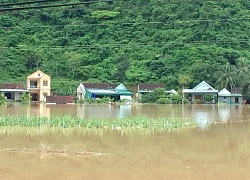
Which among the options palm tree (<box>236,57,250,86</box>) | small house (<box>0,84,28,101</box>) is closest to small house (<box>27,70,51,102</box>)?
small house (<box>0,84,28,101</box>)

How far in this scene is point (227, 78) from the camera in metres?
50.4

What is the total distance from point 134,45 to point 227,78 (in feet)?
64.4

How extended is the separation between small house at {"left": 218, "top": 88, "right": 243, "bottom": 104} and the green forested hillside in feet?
4.40

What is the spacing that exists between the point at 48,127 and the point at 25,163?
7.36 metres

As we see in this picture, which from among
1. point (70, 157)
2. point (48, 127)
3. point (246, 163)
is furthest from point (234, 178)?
point (48, 127)

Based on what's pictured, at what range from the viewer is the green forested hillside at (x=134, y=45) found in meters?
54.9

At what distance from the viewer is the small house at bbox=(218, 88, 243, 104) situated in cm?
4841

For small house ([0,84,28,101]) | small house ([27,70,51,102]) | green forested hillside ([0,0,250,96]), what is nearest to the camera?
small house ([0,84,28,101])

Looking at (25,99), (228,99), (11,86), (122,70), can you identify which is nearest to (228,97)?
(228,99)

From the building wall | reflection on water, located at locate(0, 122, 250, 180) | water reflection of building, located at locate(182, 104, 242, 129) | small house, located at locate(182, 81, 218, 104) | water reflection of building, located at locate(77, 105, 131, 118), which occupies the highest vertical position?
small house, located at locate(182, 81, 218, 104)

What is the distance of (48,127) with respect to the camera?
16719mm

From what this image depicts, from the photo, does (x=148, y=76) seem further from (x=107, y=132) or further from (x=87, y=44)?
(x=107, y=132)

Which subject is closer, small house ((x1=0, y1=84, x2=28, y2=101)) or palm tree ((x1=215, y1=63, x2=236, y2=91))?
small house ((x1=0, y1=84, x2=28, y2=101))

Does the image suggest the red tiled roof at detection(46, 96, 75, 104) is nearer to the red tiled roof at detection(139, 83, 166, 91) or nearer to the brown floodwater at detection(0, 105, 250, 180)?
the red tiled roof at detection(139, 83, 166, 91)
